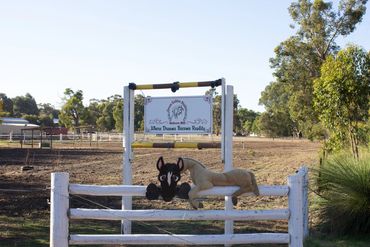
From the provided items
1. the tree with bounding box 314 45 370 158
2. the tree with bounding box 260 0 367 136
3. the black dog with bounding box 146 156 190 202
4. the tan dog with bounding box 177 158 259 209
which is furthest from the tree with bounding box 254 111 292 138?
the black dog with bounding box 146 156 190 202

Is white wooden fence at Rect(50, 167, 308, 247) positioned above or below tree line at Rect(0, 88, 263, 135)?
below

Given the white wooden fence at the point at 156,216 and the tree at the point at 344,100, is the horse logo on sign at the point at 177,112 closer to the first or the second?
the white wooden fence at the point at 156,216

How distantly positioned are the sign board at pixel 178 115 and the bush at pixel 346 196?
7.72 ft

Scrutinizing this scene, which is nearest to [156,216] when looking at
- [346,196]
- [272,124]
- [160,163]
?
[160,163]

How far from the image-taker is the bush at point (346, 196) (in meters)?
8.11

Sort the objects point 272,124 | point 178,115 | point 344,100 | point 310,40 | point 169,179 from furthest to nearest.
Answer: point 272,124
point 310,40
point 344,100
point 178,115
point 169,179

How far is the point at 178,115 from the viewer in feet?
25.7

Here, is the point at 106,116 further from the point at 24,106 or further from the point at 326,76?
the point at 326,76

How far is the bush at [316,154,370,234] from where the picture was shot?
8.11 m

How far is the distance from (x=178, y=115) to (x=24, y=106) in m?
157

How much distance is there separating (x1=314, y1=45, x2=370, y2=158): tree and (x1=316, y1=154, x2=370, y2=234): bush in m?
3.13

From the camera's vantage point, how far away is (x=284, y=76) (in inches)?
1405

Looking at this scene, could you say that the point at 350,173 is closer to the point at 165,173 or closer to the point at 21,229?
the point at 165,173

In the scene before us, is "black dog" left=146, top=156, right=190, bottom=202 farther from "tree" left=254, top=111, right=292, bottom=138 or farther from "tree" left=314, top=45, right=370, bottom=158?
"tree" left=254, top=111, right=292, bottom=138
